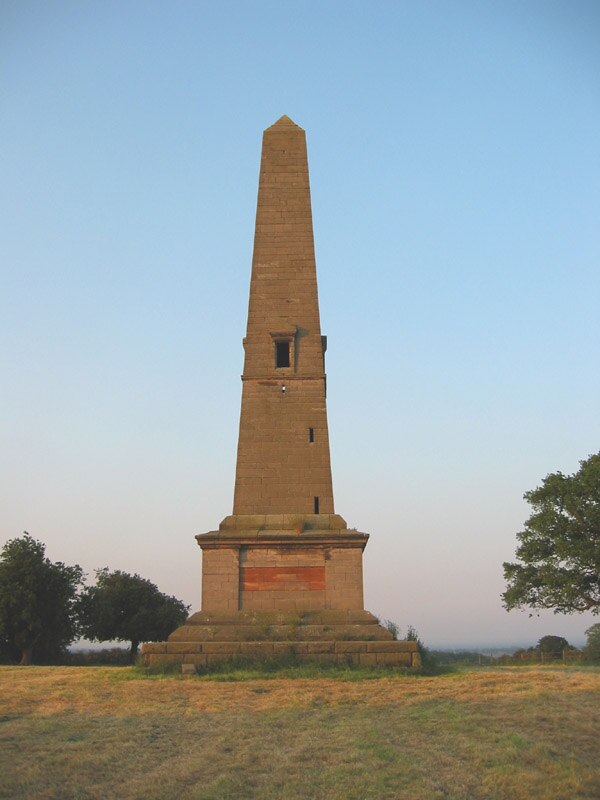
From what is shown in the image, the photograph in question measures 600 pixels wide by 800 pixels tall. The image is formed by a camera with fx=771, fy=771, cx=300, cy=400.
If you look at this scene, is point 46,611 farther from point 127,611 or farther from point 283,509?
point 283,509

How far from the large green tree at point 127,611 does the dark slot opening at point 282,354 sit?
25455 millimetres

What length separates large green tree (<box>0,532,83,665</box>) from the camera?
3594 cm

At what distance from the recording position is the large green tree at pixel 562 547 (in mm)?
31188

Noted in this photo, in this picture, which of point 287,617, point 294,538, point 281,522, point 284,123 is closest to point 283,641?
point 287,617

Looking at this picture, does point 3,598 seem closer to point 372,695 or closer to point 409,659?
point 409,659

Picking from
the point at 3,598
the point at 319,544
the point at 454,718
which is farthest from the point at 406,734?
the point at 3,598

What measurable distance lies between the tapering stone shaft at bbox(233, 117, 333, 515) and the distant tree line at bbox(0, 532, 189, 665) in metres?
20.3

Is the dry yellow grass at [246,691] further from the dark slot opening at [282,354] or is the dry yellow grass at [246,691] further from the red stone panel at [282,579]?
the dark slot opening at [282,354]

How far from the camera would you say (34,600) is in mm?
36312

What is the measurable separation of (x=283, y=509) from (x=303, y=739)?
11.0m

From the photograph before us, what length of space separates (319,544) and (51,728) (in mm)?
9951

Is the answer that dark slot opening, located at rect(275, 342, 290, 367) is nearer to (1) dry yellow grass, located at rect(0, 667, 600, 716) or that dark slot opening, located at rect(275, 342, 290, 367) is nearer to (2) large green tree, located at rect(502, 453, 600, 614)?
(1) dry yellow grass, located at rect(0, 667, 600, 716)

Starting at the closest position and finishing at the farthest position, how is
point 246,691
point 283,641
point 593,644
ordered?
1. point 246,691
2. point 283,641
3. point 593,644

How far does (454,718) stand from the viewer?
11.0 m
